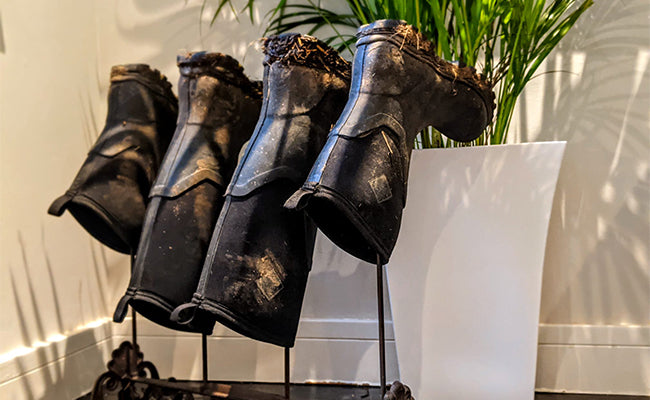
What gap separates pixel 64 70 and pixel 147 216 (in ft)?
1.80

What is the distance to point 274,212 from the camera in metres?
0.92

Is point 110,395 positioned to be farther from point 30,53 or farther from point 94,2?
point 94,2

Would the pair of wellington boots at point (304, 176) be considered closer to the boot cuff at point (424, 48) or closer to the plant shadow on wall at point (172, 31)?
the boot cuff at point (424, 48)

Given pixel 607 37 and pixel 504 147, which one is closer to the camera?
pixel 504 147

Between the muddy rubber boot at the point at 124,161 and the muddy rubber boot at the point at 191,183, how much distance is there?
0.25 feet

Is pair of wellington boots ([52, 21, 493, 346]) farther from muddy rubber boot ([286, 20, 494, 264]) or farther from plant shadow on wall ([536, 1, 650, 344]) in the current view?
plant shadow on wall ([536, 1, 650, 344])

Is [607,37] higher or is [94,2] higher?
[94,2]

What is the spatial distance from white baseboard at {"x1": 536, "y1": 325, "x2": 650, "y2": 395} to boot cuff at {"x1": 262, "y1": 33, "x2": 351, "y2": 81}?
76cm

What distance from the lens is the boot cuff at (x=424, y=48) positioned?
90 cm

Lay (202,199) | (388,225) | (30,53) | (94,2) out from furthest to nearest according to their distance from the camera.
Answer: (94,2)
(30,53)
(202,199)
(388,225)

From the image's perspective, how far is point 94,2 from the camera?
60.9 inches

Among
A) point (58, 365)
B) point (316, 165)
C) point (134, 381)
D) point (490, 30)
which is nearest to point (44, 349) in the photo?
point (58, 365)

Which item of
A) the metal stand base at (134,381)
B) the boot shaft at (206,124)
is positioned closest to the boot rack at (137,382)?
the metal stand base at (134,381)

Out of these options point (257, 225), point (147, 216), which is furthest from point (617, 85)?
point (147, 216)
